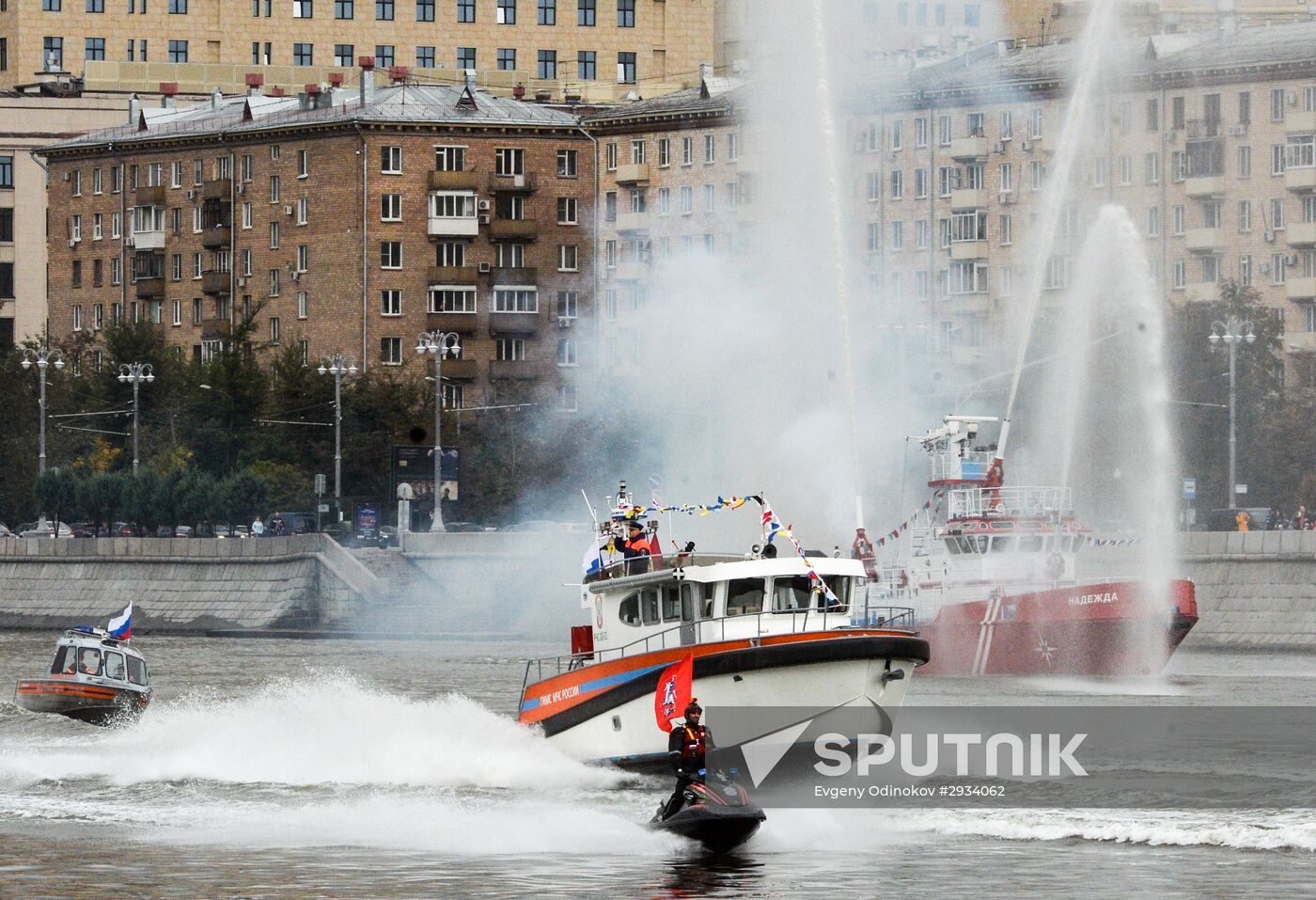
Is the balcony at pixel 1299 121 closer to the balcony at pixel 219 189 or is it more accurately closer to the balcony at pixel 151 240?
the balcony at pixel 219 189

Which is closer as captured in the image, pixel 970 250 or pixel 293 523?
pixel 293 523

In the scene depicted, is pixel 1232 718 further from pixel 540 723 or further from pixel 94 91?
pixel 94 91

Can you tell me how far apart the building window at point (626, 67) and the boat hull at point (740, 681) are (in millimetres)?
143464

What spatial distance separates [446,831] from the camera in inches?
1710

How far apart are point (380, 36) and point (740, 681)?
146 metres

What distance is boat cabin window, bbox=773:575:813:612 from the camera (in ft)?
157

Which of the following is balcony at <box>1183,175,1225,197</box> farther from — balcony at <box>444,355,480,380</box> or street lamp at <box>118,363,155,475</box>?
street lamp at <box>118,363,155,475</box>

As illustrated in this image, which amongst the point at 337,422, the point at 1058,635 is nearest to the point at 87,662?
the point at 1058,635

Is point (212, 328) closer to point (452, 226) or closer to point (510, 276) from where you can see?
point (452, 226)

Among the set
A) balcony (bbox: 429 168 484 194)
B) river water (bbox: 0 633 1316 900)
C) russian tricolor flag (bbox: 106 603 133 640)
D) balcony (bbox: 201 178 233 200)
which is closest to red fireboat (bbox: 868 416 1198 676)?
russian tricolor flag (bbox: 106 603 133 640)

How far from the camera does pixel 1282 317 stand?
452ft

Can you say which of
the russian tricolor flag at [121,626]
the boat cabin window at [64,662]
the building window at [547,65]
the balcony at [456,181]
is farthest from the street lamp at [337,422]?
the boat cabin window at [64,662]

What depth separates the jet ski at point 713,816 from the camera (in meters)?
39.7

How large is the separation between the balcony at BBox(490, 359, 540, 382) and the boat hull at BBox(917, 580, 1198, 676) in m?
88.4
